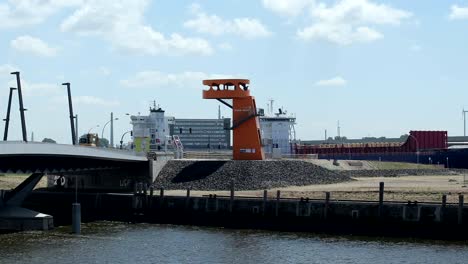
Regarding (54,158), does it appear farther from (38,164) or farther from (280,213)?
(280,213)

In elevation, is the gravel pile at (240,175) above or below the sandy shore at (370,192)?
above

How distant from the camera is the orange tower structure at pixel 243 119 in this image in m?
94.9

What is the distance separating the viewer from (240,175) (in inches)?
3477

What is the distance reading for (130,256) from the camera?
52.7 metres

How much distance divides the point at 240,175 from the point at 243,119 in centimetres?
963

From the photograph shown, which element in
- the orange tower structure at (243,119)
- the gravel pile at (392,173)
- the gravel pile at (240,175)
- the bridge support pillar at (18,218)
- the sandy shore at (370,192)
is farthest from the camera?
the gravel pile at (392,173)

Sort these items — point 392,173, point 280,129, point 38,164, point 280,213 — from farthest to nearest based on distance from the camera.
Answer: point 280,129 → point 392,173 → point 38,164 → point 280,213

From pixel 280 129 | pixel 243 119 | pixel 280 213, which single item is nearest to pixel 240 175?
pixel 243 119

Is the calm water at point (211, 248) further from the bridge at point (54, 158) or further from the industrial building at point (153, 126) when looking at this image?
the industrial building at point (153, 126)

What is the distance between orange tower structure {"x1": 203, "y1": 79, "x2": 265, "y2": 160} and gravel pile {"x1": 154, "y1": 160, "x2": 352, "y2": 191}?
3.17 meters

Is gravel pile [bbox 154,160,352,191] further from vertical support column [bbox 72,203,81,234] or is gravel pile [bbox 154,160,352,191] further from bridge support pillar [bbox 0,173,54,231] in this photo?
vertical support column [bbox 72,203,81,234]

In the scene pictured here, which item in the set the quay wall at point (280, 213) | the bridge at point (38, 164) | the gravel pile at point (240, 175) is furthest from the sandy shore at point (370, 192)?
the bridge at point (38, 164)

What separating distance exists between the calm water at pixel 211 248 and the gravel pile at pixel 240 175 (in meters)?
20.4

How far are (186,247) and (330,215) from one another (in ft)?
42.2
